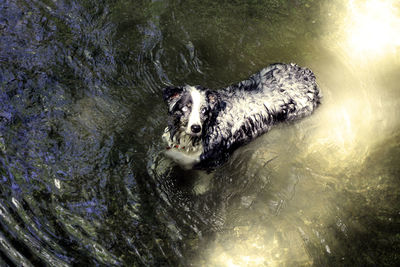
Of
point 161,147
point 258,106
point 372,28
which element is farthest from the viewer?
point 372,28

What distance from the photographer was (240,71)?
572 cm

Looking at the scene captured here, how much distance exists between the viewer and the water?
393cm

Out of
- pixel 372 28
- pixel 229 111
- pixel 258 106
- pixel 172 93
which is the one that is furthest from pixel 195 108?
pixel 372 28

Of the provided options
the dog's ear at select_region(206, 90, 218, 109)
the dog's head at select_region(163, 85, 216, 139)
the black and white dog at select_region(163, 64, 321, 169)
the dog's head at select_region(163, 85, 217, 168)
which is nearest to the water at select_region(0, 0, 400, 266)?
the black and white dog at select_region(163, 64, 321, 169)

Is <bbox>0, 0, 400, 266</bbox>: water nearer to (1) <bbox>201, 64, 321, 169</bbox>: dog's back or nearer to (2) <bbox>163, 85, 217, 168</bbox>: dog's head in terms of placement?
(1) <bbox>201, 64, 321, 169</bbox>: dog's back

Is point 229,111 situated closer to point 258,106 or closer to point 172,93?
point 258,106

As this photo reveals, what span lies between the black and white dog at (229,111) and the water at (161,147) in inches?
12.6

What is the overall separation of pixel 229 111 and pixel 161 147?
1.08 meters

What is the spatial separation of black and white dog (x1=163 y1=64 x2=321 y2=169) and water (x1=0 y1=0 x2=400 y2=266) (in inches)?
12.6

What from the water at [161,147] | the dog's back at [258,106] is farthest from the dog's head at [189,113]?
the water at [161,147]

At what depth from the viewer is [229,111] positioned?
4.30 metres

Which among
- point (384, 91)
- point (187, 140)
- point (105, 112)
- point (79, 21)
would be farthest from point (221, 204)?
point (79, 21)

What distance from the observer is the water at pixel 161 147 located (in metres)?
3.93

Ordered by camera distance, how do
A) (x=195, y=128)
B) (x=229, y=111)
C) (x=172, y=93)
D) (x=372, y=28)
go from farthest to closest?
(x=372, y=28), (x=229, y=111), (x=172, y=93), (x=195, y=128)
